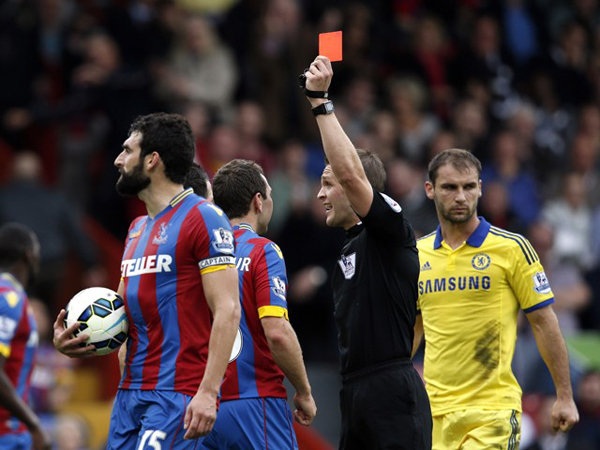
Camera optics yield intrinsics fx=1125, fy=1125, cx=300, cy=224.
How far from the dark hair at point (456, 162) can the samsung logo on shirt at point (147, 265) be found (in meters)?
2.43

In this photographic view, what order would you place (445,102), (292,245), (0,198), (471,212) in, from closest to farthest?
(471,212) < (0,198) < (292,245) < (445,102)

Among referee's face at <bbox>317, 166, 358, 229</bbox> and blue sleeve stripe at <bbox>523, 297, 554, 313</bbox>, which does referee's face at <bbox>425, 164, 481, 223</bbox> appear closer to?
blue sleeve stripe at <bbox>523, 297, 554, 313</bbox>

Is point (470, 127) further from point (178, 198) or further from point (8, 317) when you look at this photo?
point (178, 198)

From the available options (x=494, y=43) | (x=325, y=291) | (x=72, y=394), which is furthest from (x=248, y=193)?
(x=494, y=43)

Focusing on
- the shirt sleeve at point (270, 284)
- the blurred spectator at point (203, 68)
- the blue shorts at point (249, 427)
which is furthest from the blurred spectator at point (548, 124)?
the blue shorts at point (249, 427)

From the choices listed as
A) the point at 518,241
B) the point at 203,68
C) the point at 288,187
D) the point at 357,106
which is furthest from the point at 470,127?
the point at 518,241

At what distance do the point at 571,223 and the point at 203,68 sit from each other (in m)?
5.58

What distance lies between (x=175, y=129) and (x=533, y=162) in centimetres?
1147

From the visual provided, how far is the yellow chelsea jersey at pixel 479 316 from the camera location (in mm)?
7418

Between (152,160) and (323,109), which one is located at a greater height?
(323,109)

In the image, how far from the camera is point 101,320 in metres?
6.27

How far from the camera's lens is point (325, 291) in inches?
500

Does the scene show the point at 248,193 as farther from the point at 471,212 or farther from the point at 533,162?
the point at 533,162

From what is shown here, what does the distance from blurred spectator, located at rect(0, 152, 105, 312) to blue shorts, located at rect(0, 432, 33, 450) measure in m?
4.23
